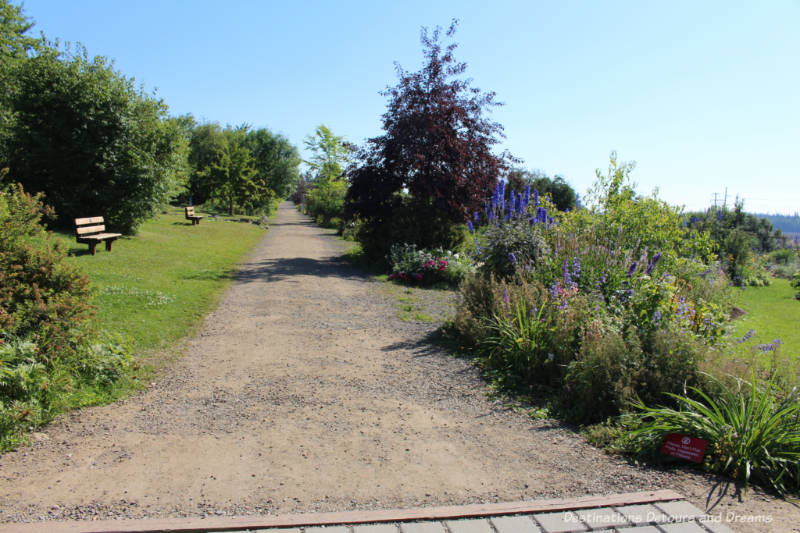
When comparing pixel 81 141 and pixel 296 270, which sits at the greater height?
pixel 81 141

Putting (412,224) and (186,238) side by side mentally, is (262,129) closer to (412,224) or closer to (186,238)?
(186,238)

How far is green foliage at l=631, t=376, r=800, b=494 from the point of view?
10.9 feet

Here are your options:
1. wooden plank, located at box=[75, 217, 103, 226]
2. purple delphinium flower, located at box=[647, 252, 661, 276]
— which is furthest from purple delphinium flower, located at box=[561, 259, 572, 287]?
wooden plank, located at box=[75, 217, 103, 226]

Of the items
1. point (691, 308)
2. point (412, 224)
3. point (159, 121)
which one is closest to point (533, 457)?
point (691, 308)

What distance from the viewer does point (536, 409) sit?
183 inches

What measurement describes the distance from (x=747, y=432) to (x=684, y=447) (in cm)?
42

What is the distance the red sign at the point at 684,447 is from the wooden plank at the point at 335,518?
462mm

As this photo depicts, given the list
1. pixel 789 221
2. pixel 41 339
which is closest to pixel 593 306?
pixel 41 339

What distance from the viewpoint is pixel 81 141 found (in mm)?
16656

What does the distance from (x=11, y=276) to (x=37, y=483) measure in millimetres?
2138

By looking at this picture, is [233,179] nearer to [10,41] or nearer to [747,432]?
[10,41]

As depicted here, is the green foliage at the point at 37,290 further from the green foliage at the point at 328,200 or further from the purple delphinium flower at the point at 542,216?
the green foliage at the point at 328,200

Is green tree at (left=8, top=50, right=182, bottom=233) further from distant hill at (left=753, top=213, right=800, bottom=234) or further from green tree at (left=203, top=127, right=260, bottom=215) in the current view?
distant hill at (left=753, top=213, right=800, bottom=234)

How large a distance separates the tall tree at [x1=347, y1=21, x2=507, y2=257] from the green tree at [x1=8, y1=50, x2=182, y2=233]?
26.9ft
